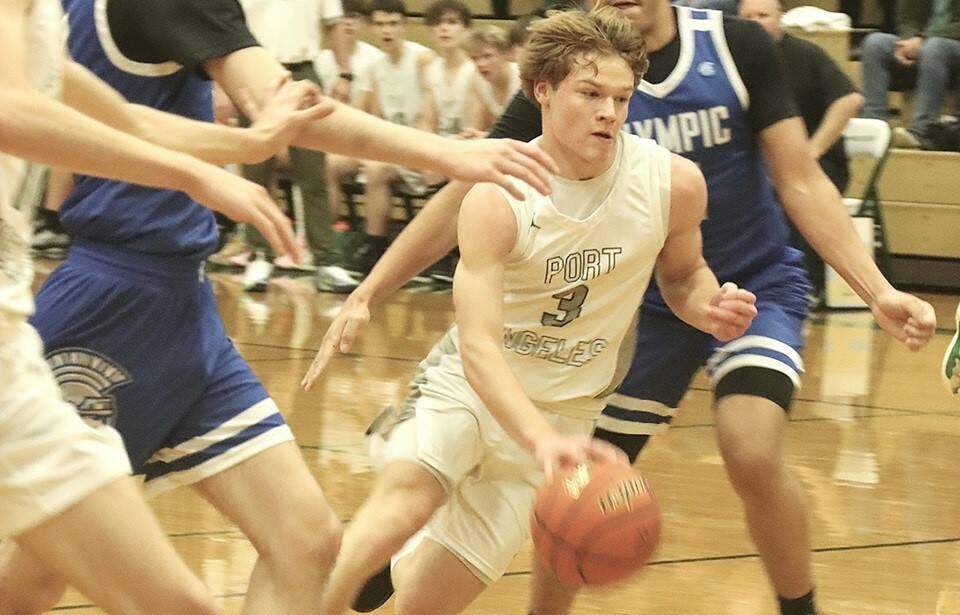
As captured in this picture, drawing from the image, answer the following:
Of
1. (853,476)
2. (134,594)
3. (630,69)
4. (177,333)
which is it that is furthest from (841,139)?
(134,594)

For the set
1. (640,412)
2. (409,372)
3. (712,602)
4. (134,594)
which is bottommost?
(409,372)

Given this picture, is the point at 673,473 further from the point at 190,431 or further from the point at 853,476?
the point at 190,431

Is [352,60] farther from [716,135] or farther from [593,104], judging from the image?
[593,104]

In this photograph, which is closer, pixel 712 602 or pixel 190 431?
pixel 190 431

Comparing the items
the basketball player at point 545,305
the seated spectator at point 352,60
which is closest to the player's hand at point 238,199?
the basketball player at point 545,305

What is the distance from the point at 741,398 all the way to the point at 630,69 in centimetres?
92

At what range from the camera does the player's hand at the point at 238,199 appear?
2518 millimetres

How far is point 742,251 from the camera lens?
4.34 metres

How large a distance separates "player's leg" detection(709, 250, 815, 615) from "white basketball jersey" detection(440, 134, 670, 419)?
42 cm

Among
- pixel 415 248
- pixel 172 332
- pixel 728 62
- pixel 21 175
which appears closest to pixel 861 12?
pixel 728 62

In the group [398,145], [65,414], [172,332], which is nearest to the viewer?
[65,414]

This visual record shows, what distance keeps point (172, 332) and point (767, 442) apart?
1519 mm

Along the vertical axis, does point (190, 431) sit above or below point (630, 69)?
below

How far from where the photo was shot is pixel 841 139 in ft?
30.0
